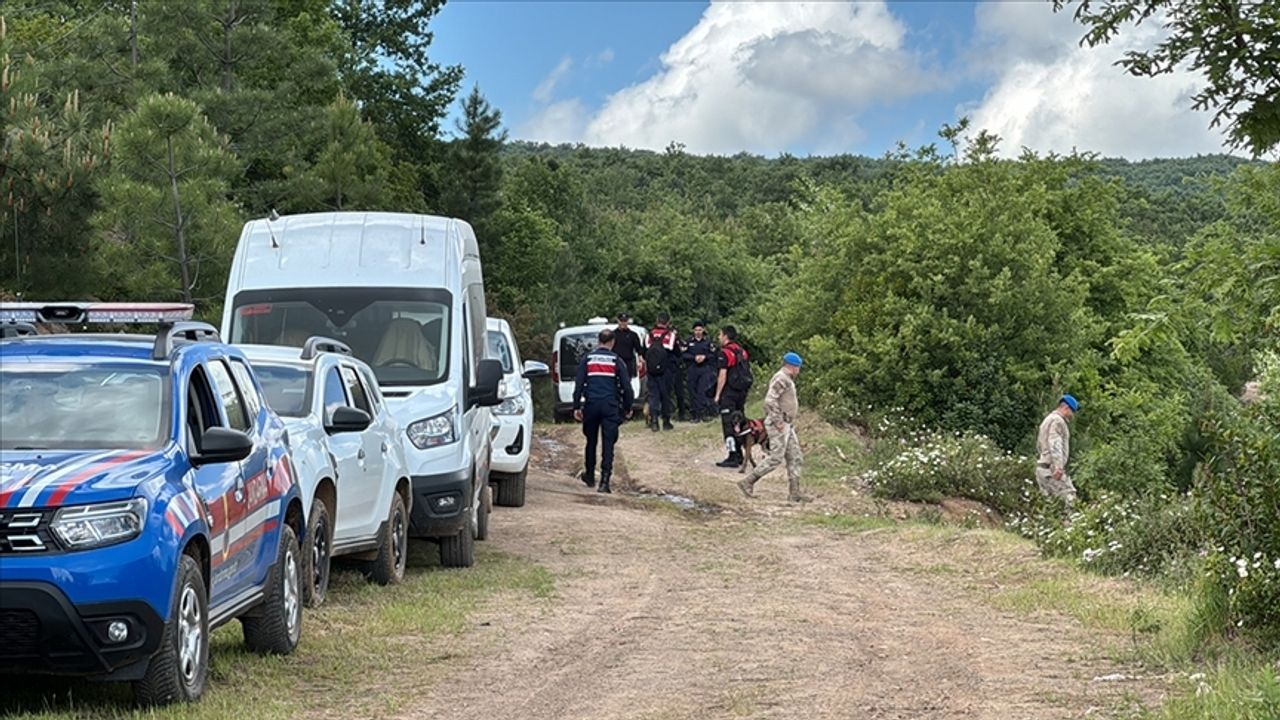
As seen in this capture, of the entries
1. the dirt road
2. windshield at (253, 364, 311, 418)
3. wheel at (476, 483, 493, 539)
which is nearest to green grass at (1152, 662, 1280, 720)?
the dirt road

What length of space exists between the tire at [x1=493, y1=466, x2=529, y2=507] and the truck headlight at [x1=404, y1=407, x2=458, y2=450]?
6.17 m

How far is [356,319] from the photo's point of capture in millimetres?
14625

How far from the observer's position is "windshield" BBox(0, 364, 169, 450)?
25.4ft

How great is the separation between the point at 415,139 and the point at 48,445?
59309mm

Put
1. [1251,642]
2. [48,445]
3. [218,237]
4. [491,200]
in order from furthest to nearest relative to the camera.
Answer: [491,200] < [218,237] < [1251,642] < [48,445]

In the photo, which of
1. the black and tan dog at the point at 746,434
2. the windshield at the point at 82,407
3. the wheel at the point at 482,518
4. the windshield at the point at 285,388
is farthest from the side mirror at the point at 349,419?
the black and tan dog at the point at 746,434

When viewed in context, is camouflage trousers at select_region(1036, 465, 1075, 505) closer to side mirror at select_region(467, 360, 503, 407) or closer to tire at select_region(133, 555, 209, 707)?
side mirror at select_region(467, 360, 503, 407)

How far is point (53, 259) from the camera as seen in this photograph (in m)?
22.7

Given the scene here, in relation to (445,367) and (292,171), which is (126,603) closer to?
(445,367)

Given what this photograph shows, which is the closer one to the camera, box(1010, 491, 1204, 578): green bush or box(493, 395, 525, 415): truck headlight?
box(1010, 491, 1204, 578): green bush

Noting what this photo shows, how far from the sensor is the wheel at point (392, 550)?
12547 mm

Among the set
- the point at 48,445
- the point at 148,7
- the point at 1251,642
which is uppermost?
the point at 148,7

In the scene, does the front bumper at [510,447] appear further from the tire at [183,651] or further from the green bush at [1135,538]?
the tire at [183,651]

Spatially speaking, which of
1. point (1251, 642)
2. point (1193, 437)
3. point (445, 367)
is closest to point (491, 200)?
point (1193, 437)
